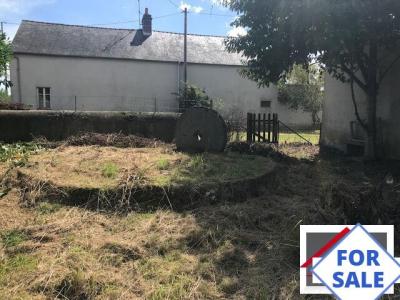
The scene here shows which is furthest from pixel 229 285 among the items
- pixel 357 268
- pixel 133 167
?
pixel 133 167

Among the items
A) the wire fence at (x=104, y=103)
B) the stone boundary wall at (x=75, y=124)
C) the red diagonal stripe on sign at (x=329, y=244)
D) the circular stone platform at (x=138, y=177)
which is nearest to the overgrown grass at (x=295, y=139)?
the stone boundary wall at (x=75, y=124)

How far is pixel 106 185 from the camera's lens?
5.31m

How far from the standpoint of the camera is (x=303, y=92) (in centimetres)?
2536

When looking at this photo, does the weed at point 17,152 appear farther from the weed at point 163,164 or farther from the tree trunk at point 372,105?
the tree trunk at point 372,105

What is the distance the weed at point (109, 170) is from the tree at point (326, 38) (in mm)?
4612

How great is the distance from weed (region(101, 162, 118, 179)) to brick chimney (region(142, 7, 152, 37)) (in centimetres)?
2072

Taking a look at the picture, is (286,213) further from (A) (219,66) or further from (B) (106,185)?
(A) (219,66)

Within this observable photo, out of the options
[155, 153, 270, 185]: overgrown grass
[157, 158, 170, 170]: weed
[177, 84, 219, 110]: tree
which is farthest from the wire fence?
[157, 158, 170, 170]: weed

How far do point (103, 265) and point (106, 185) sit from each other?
1.75m

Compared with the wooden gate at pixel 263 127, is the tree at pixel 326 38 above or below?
above

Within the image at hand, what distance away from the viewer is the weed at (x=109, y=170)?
18.8 feet

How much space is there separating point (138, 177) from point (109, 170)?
2.14 ft

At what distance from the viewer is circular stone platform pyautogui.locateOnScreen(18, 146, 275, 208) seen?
5.23m

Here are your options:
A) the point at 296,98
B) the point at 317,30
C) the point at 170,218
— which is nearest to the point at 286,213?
the point at 170,218
